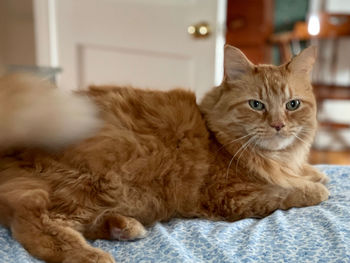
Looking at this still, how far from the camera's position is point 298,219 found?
1250 millimetres

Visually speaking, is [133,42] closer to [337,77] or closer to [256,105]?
[256,105]

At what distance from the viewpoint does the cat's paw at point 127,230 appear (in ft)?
3.84

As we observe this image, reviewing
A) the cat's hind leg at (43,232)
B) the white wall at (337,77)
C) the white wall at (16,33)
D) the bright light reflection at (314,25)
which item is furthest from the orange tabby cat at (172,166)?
the white wall at (337,77)

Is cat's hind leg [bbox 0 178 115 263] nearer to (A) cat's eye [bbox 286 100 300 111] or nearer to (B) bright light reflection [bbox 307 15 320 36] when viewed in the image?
(A) cat's eye [bbox 286 100 300 111]

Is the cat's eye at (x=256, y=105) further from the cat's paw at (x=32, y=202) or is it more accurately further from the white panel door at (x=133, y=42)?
the white panel door at (x=133, y=42)

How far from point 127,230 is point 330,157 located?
3188 mm

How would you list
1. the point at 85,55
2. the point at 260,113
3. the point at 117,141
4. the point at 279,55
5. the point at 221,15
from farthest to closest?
the point at 279,55 < the point at 85,55 < the point at 221,15 < the point at 260,113 < the point at 117,141

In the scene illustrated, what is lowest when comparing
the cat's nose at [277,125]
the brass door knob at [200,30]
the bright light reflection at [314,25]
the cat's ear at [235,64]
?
the cat's nose at [277,125]

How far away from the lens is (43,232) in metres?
1.12

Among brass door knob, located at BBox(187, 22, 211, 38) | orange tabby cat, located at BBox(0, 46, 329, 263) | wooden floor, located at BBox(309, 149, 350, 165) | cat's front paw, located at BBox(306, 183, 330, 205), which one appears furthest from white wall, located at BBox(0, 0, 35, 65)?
wooden floor, located at BBox(309, 149, 350, 165)

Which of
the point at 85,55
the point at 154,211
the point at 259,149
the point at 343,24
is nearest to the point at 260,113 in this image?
the point at 259,149

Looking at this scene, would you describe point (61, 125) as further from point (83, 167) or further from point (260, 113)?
point (260, 113)

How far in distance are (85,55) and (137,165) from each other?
1.51 meters

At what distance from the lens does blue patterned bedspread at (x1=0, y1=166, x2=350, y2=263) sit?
1.05 meters
